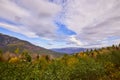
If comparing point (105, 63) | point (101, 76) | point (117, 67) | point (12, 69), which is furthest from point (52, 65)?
point (117, 67)

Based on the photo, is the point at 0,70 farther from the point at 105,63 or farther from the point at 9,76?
the point at 105,63

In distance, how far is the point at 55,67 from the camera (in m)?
18.2

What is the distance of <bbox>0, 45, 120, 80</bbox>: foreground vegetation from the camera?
37.6 ft

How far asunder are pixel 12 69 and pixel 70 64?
11781mm

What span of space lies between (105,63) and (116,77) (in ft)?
14.9

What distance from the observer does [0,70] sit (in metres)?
10.5

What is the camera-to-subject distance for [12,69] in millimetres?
11180

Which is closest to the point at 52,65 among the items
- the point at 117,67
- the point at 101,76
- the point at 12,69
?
the point at 12,69

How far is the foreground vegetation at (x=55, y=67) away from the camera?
11.5 meters

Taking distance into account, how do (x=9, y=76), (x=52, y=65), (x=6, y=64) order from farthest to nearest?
(x=52, y=65)
(x=6, y=64)
(x=9, y=76)

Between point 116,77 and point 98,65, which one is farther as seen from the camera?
point 98,65

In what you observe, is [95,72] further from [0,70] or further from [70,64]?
[0,70]

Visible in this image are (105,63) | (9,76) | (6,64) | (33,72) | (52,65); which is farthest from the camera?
(105,63)

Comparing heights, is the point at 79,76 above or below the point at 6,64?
below
